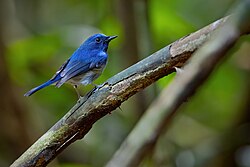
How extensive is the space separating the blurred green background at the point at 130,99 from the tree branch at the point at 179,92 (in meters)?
1.56

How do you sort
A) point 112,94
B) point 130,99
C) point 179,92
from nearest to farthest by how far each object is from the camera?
point 179,92 < point 112,94 < point 130,99

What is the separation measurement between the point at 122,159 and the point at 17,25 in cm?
250

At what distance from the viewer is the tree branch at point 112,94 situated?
2.99 feet

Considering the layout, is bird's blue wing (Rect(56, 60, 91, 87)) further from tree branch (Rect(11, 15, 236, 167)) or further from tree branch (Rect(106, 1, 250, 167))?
tree branch (Rect(106, 1, 250, 167))

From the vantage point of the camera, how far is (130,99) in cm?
228

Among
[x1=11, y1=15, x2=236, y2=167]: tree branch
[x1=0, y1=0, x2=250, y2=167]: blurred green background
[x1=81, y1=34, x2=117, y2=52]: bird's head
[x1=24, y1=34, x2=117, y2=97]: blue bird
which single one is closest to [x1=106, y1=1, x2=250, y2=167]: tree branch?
[x1=11, y1=15, x2=236, y2=167]: tree branch

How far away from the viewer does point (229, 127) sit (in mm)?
2287

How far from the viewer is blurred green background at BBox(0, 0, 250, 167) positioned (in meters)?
2.13

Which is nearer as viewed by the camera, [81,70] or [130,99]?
[81,70]

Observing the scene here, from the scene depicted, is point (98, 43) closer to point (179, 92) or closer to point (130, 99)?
point (130, 99)

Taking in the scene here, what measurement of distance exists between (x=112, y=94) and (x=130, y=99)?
1.31m

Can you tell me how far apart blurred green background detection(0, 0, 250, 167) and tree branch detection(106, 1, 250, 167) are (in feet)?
5.13

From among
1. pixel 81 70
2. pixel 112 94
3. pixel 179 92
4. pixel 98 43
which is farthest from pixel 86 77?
pixel 179 92

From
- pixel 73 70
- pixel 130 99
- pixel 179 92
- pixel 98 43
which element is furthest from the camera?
pixel 130 99
